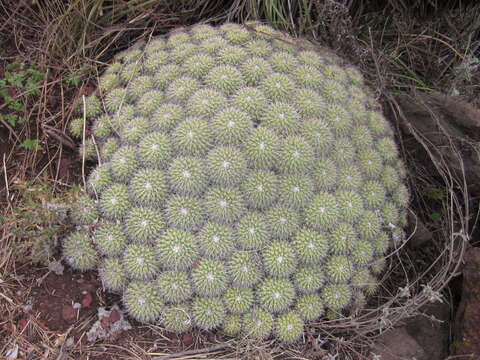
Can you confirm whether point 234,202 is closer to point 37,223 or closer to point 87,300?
point 87,300

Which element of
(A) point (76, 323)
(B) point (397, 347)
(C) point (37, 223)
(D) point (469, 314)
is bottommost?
(A) point (76, 323)

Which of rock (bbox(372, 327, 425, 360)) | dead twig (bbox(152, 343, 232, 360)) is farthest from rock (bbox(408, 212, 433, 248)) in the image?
dead twig (bbox(152, 343, 232, 360))

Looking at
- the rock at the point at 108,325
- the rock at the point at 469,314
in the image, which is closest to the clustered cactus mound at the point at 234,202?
the rock at the point at 108,325

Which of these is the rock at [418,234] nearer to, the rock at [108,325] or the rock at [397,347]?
the rock at [397,347]

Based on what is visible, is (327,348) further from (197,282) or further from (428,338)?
(197,282)

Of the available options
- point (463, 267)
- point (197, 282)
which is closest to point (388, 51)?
point (463, 267)

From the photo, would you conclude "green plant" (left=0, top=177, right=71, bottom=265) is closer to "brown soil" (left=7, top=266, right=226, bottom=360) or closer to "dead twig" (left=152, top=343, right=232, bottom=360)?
"brown soil" (left=7, top=266, right=226, bottom=360)

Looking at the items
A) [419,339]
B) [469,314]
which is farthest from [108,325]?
[469,314]
